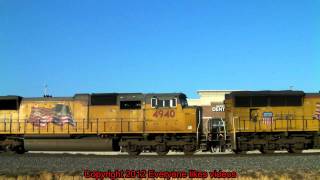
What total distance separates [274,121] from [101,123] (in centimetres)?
962

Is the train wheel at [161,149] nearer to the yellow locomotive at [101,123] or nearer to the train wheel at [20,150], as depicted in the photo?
the yellow locomotive at [101,123]

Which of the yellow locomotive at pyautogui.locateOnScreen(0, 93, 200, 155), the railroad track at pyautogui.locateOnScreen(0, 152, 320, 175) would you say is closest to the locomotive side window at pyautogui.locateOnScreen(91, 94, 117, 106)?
the yellow locomotive at pyautogui.locateOnScreen(0, 93, 200, 155)

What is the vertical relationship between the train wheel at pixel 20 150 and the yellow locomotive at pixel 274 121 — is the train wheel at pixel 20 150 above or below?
below

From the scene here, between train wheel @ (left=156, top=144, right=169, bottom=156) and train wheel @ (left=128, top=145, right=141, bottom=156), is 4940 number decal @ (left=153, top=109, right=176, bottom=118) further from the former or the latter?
train wheel @ (left=128, top=145, right=141, bottom=156)

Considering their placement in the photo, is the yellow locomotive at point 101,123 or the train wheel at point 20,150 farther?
the train wheel at point 20,150

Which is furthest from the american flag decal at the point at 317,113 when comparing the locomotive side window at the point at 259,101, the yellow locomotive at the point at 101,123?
the yellow locomotive at the point at 101,123

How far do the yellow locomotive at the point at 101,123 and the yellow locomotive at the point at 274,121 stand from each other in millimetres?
2366

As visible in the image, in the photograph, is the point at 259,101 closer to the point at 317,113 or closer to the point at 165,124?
the point at 317,113

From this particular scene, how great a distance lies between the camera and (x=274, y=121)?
23.2m

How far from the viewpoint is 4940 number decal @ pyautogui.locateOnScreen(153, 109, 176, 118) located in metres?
23.5

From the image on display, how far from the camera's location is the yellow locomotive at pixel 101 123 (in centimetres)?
2328

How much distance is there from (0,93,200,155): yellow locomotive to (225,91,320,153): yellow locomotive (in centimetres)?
237

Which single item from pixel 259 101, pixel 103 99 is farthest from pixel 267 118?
pixel 103 99

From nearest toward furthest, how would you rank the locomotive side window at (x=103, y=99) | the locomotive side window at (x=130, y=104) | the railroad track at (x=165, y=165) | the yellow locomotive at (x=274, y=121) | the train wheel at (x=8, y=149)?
the railroad track at (x=165, y=165)
the yellow locomotive at (x=274, y=121)
the locomotive side window at (x=130, y=104)
the locomotive side window at (x=103, y=99)
the train wheel at (x=8, y=149)
